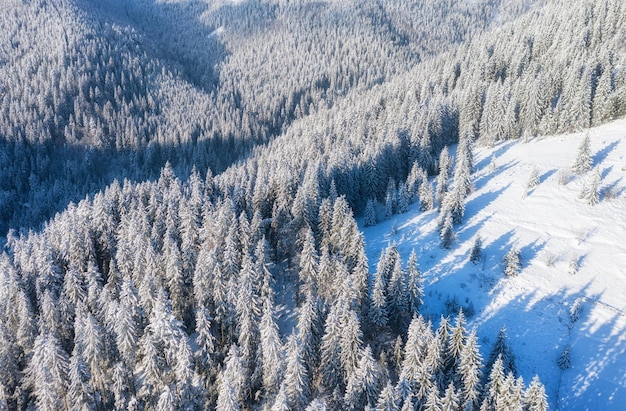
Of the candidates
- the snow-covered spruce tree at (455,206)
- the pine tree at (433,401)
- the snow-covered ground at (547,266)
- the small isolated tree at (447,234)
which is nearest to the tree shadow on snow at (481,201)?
the snow-covered ground at (547,266)

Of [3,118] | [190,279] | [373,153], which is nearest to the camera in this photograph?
[190,279]

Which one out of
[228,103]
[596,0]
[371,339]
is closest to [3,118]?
[228,103]

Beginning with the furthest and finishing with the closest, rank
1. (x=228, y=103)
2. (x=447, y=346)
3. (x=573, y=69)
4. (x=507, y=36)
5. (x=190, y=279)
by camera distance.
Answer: (x=228, y=103) → (x=507, y=36) → (x=573, y=69) → (x=190, y=279) → (x=447, y=346)

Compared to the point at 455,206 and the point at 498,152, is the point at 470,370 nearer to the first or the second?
the point at 455,206

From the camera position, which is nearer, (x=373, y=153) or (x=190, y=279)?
(x=190, y=279)

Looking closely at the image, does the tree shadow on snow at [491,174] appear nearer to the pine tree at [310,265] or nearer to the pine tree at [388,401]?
the pine tree at [310,265]

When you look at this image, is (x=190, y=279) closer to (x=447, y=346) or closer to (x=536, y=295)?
(x=447, y=346)

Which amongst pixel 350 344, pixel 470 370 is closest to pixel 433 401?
pixel 470 370
